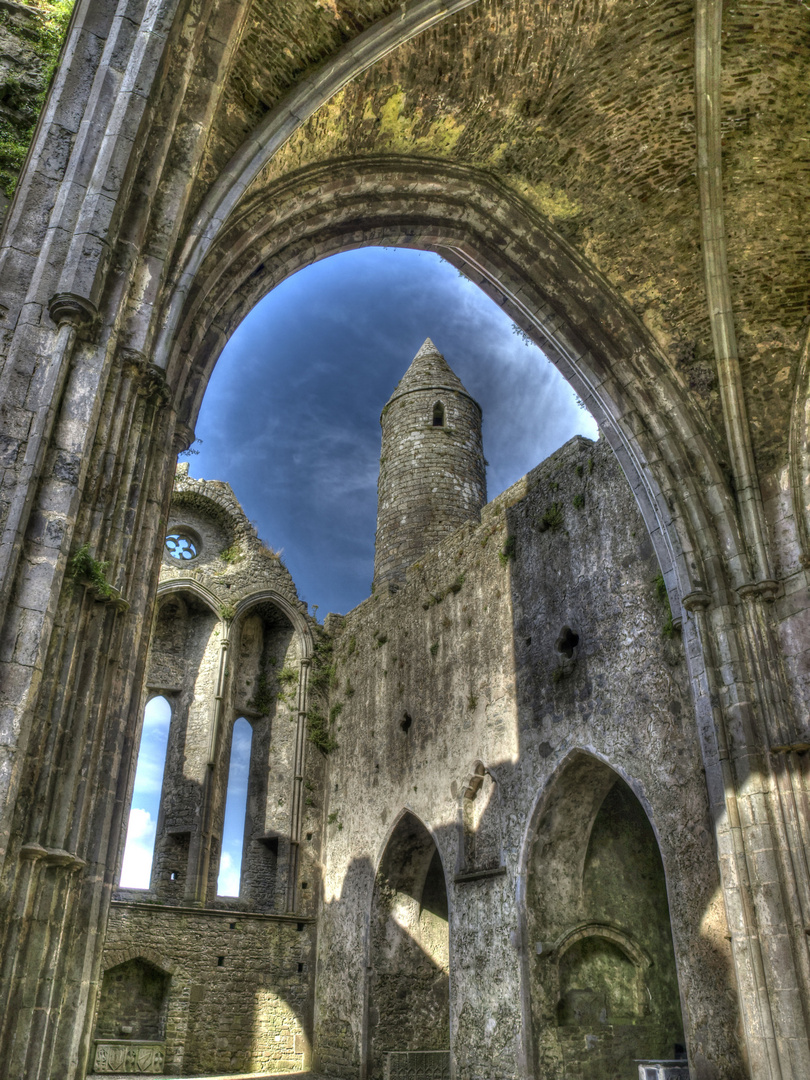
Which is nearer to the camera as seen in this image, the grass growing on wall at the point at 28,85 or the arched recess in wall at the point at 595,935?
the grass growing on wall at the point at 28,85

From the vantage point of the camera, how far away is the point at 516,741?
30.6 feet

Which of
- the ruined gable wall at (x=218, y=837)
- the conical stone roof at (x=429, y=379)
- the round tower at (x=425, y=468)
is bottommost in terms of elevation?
the ruined gable wall at (x=218, y=837)

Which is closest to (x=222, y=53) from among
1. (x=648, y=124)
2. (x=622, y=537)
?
(x=648, y=124)

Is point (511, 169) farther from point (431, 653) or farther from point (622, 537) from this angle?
point (431, 653)

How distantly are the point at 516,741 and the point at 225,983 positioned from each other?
595 centimetres

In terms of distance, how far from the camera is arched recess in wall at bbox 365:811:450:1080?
10.7 metres

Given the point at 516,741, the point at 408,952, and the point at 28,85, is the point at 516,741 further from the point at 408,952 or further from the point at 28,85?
the point at 28,85

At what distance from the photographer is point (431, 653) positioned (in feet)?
37.7

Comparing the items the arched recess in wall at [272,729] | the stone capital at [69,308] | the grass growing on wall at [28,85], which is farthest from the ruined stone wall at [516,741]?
the grass growing on wall at [28,85]

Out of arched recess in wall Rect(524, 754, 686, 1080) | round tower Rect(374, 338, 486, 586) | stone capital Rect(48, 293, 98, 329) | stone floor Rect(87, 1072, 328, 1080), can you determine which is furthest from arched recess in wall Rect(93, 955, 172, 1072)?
stone capital Rect(48, 293, 98, 329)

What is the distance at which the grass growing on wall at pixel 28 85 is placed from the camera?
462 cm

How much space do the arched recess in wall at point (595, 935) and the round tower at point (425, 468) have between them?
5.48m

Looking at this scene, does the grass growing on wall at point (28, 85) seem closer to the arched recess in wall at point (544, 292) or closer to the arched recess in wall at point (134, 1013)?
the arched recess in wall at point (544, 292)

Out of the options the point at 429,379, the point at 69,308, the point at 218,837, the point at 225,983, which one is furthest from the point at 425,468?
the point at 69,308
